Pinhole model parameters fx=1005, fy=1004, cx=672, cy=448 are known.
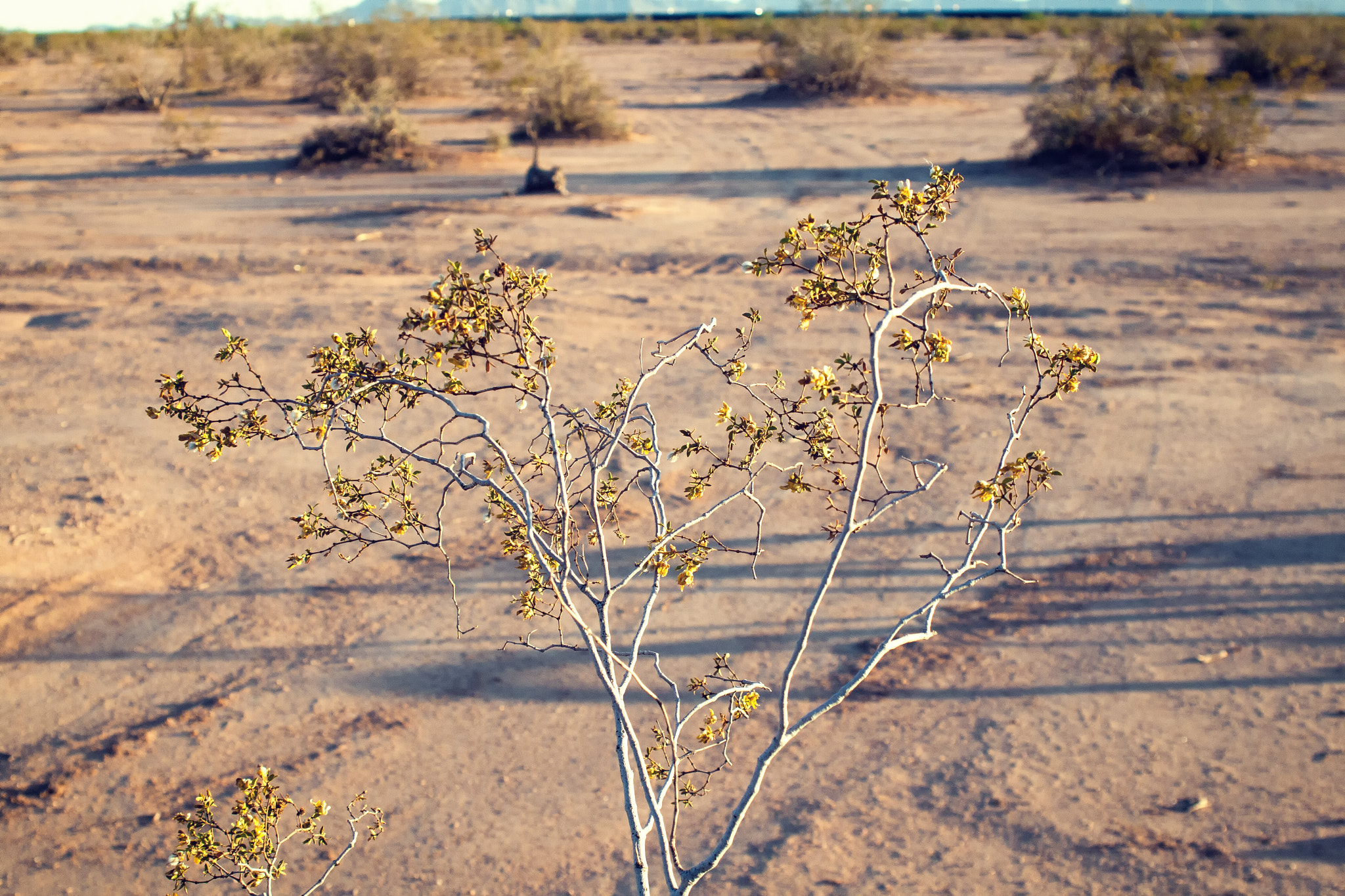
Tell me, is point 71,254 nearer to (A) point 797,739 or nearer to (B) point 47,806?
(B) point 47,806

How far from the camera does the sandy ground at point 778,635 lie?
4184 millimetres

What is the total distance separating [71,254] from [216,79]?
23851 mm

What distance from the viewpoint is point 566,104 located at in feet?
73.0

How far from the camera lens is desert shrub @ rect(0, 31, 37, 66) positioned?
4225 cm

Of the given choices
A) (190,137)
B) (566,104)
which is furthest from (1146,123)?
(190,137)

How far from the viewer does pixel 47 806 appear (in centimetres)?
446

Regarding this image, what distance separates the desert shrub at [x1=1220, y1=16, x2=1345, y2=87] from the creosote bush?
21.4 m

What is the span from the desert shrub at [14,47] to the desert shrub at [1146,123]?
43114 millimetres

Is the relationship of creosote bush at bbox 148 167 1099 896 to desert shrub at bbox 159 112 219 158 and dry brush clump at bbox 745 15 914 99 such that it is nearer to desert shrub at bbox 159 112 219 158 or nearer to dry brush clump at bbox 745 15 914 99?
desert shrub at bbox 159 112 219 158

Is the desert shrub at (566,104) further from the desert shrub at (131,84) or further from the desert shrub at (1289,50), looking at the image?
the desert shrub at (1289,50)

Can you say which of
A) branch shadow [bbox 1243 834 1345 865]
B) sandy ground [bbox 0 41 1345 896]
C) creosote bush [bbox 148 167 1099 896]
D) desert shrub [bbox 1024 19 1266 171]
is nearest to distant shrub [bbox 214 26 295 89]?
sandy ground [bbox 0 41 1345 896]

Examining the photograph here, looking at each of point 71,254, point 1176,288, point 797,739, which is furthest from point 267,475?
point 1176,288

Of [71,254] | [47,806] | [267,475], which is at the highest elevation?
[71,254]

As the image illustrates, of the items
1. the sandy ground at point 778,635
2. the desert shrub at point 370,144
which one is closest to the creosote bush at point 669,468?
the sandy ground at point 778,635
